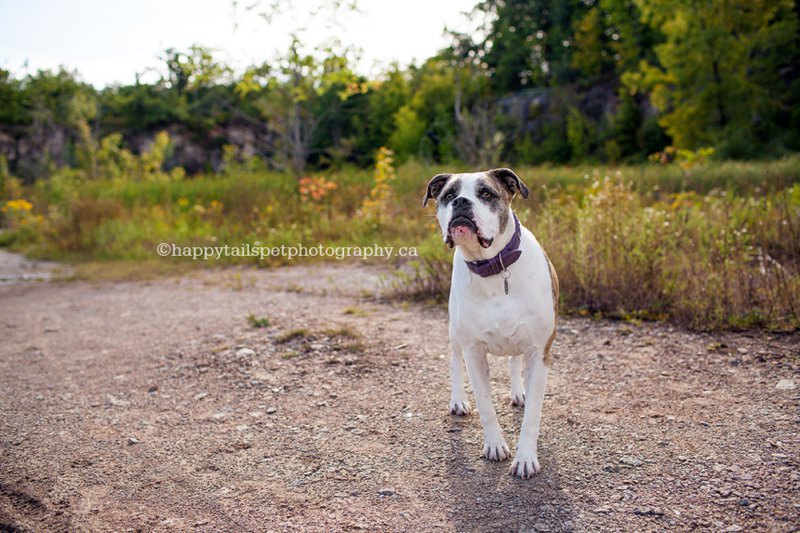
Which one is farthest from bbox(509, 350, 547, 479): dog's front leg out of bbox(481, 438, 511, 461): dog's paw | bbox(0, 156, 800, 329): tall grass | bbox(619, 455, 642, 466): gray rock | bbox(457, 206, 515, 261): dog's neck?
bbox(0, 156, 800, 329): tall grass

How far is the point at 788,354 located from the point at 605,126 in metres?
32.8

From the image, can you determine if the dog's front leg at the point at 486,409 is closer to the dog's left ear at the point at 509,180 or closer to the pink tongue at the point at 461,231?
the pink tongue at the point at 461,231

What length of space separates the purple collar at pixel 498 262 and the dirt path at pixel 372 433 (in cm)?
94

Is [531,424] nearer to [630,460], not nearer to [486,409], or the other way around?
[486,409]

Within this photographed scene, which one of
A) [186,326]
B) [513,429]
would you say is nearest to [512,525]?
[513,429]

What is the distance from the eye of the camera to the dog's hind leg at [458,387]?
136 inches

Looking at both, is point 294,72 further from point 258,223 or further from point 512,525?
point 512,525

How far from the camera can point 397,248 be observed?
369 inches

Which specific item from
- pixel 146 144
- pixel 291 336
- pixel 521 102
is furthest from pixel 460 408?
pixel 146 144

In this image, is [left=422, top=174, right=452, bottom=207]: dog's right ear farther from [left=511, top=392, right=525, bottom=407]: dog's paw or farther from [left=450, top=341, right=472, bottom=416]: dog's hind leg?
[left=511, top=392, right=525, bottom=407]: dog's paw

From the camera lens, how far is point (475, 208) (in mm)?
2732

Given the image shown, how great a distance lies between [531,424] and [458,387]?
754 millimetres

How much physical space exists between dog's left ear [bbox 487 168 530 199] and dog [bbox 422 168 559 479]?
0.02 m

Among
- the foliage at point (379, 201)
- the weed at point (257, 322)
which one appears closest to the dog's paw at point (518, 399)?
the weed at point (257, 322)
